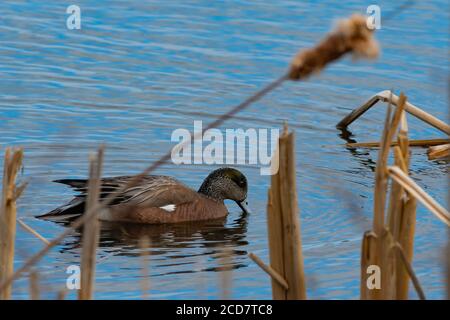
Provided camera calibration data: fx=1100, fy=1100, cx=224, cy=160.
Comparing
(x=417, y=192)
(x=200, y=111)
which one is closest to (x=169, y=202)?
(x=200, y=111)

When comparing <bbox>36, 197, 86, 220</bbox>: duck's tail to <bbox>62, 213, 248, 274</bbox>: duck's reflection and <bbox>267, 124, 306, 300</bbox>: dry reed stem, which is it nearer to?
<bbox>62, 213, 248, 274</bbox>: duck's reflection

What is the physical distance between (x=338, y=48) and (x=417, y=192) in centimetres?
135

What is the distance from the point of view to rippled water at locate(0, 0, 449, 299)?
844 cm

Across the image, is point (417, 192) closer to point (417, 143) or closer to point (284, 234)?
point (284, 234)

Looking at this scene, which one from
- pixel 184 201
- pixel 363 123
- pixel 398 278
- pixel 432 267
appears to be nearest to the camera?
pixel 398 278

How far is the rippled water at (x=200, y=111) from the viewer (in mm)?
8438

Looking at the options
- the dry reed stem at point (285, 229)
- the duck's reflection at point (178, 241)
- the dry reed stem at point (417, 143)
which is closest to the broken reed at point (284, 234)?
the dry reed stem at point (285, 229)

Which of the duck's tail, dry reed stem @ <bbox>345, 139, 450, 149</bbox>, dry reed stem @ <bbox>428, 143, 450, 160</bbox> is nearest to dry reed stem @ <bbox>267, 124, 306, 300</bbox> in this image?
the duck's tail

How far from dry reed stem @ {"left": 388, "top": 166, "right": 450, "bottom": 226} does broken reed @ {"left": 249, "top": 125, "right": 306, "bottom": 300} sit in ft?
1.44

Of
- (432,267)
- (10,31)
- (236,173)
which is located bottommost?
(432,267)
